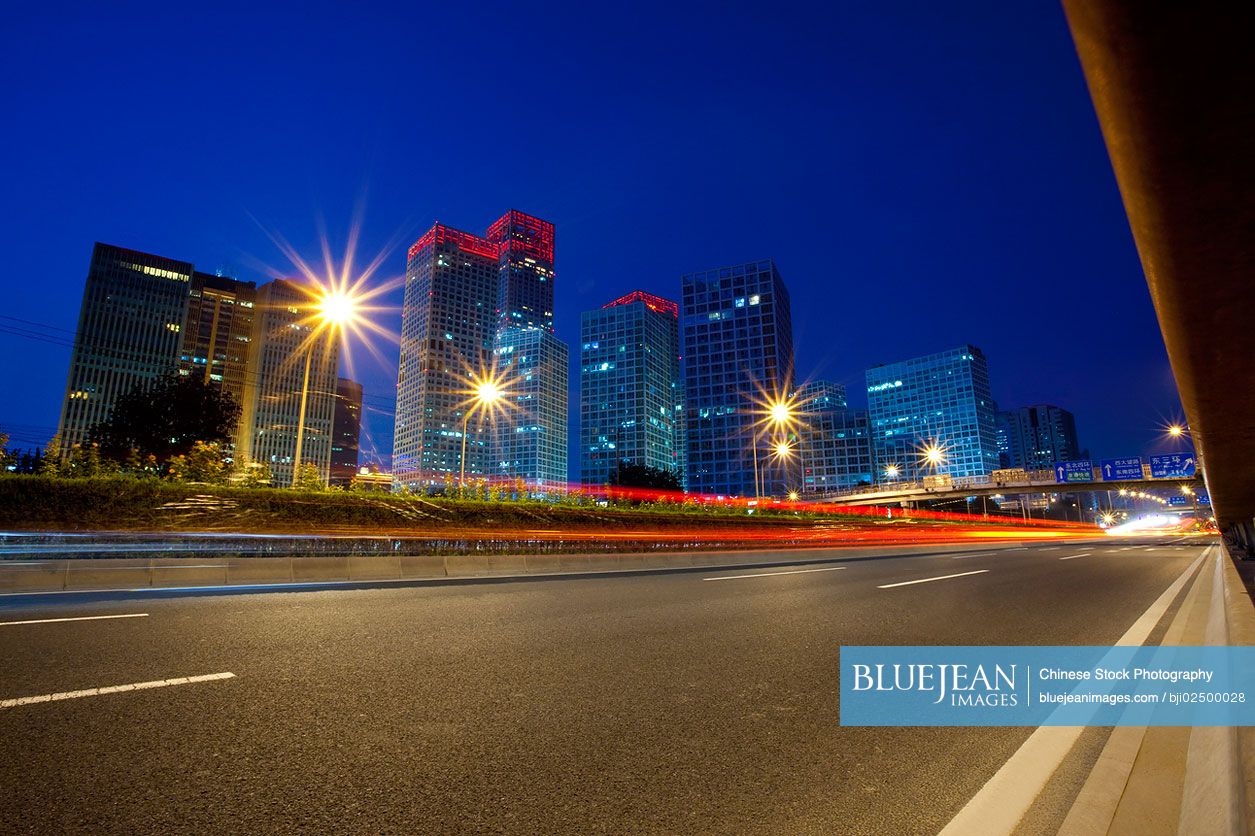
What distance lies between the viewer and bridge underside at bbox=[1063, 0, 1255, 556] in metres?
1.75

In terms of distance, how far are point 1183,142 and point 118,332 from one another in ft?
557

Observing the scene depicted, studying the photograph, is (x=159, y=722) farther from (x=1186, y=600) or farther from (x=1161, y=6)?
(x=1186, y=600)

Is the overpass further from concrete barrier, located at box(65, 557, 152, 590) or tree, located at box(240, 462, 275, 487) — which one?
concrete barrier, located at box(65, 557, 152, 590)

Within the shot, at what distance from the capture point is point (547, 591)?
11242 mm

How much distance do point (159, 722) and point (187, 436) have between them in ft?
161

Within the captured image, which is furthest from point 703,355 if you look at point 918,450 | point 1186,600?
point 1186,600

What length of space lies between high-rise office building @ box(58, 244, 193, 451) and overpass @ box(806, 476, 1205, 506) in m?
145

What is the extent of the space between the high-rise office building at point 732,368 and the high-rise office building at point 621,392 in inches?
684

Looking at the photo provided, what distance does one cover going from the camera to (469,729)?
3586mm

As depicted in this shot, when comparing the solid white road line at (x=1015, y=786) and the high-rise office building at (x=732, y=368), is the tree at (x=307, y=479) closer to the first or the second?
the solid white road line at (x=1015, y=786)

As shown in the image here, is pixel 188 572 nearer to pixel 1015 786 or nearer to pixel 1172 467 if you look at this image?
pixel 1015 786

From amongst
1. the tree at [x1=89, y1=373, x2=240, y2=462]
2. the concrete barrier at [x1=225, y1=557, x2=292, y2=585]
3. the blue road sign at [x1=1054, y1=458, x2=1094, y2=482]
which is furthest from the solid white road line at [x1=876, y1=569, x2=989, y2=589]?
the blue road sign at [x1=1054, y1=458, x2=1094, y2=482]

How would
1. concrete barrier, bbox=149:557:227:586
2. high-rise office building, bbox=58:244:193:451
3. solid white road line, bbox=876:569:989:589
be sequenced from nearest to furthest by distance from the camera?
concrete barrier, bbox=149:557:227:586 → solid white road line, bbox=876:569:989:589 → high-rise office building, bbox=58:244:193:451

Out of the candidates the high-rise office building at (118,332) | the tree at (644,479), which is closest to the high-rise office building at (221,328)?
the high-rise office building at (118,332)
